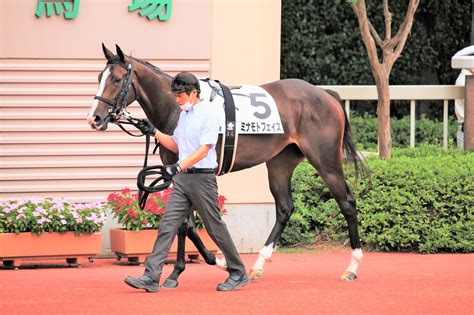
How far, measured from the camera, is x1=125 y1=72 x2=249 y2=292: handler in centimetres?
1021

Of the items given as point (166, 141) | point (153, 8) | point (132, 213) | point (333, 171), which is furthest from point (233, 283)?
point (153, 8)

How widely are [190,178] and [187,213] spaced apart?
33cm

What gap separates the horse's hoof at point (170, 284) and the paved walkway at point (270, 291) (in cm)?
6

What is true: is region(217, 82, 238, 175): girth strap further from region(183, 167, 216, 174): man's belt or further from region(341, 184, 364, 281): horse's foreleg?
region(341, 184, 364, 281): horse's foreleg

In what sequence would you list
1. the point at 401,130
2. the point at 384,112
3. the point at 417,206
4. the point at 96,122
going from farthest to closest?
the point at 401,130 → the point at 384,112 → the point at 417,206 → the point at 96,122

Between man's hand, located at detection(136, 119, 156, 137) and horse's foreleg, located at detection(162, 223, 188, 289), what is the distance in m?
1.14

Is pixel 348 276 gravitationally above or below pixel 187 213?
below

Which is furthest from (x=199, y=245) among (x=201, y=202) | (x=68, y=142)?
(x=68, y=142)

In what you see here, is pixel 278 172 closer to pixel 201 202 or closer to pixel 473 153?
pixel 201 202

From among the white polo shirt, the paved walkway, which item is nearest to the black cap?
the white polo shirt

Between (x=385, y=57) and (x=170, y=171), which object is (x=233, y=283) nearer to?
(x=170, y=171)

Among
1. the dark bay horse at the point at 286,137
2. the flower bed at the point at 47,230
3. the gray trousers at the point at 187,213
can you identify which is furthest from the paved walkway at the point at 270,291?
the dark bay horse at the point at 286,137

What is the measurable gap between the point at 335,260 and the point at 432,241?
1.29 metres

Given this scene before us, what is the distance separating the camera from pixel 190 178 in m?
10.4
